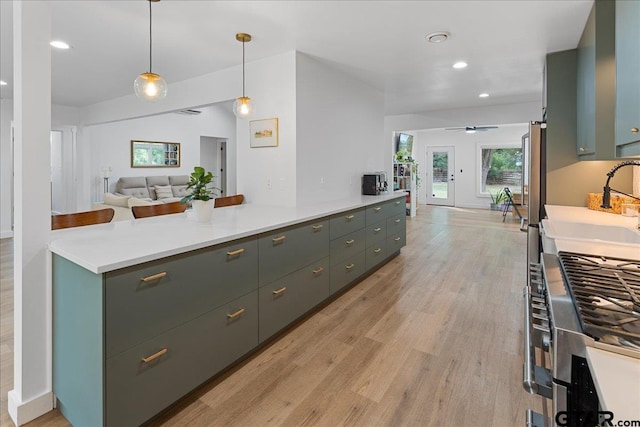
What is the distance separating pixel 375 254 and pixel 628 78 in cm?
273

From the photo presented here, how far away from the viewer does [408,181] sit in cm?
929

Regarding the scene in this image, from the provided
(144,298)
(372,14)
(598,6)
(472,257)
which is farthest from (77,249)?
(472,257)

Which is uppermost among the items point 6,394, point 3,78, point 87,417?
point 3,78

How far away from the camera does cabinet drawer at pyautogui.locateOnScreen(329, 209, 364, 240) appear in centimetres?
309

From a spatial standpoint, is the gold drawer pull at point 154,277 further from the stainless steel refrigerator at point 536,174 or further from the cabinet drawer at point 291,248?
the stainless steel refrigerator at point 536,174

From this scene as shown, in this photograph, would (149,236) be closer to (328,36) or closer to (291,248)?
(291,248)

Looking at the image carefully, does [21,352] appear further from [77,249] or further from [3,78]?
[3,78]

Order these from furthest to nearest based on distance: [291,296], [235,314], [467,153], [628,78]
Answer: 1. [467,153]
2. [291,296]
3. [235,314]
4. [628,78]

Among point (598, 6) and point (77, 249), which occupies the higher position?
point (598, 6)

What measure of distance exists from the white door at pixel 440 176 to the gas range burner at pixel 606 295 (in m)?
10.6

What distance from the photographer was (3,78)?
4617 millimetres

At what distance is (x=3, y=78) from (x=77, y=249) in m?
4.79

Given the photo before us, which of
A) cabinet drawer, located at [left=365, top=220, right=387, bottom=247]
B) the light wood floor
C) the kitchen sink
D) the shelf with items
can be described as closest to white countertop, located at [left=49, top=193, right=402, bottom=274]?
the light wood floor

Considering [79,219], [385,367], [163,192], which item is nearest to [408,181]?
[163,192]
